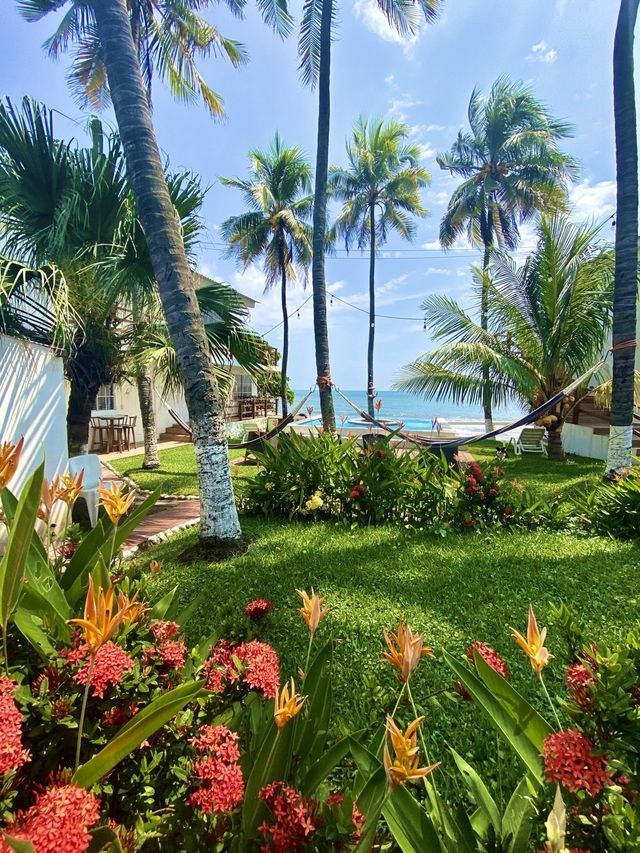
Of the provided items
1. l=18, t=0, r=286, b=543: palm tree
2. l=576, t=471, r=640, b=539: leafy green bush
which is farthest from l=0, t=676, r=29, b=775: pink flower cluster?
l=576, t=471, r=640, b=539: leafy green bush

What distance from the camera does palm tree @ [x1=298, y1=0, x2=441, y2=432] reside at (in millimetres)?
6266

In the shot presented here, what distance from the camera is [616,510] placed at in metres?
3.91

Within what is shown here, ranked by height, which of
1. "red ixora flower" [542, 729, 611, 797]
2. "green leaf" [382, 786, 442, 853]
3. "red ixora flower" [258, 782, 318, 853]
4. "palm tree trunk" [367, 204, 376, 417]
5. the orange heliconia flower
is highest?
"palm tree trunk" [367, 204, 376, 417]

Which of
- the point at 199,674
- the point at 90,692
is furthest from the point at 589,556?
the point at 90,692

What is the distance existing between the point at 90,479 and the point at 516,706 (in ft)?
16.0

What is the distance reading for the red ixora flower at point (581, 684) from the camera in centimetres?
80

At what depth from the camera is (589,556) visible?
3324mm

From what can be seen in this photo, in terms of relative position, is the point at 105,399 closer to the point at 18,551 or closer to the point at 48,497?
the point at 48,497

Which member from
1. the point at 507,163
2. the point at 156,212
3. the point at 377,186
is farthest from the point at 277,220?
the point at 156,212

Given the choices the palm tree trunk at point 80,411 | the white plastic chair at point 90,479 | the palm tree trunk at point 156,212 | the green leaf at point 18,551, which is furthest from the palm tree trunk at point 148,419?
the green leaf at point 18,551

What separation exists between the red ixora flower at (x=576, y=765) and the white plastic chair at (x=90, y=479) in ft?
15.1

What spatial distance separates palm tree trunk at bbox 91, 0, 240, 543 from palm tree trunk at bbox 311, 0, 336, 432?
9.49 feet

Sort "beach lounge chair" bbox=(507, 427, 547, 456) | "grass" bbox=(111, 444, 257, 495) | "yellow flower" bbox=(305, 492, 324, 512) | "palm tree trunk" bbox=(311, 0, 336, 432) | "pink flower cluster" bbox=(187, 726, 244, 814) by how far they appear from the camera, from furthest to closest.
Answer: "beach lounge chair" bbox=(507, 427, 547, 456)
"grass" bbox=(111, 444, 257, 495)
"palm tree trunk" bbox=(311, 0, 336, 432)
"yellow flower" bbox=(305, 492, 324, 512)
"pink flower cluster" bbox=(187, 726, 244, 814)

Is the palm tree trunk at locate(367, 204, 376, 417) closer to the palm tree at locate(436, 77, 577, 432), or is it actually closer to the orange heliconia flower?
the palm tree at locate(436, 77, 577, 432)
